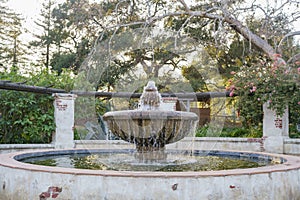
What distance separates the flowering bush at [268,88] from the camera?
9281 millimetres

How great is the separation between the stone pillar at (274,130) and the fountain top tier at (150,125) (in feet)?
15.3

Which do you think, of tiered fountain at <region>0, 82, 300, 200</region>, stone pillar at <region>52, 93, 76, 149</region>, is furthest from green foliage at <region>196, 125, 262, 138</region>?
tiered fountain at <region>0, 82, 300, 200</region>

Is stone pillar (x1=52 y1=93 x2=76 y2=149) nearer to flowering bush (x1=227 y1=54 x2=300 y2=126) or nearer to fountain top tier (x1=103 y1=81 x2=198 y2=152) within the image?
flowering bush (x1=227 y1=54 x2=300 y2=126)

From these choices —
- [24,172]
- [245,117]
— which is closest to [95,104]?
[245,117]

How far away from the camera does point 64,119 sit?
9836 mm

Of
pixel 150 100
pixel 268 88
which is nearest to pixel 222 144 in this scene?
pixel 268 88

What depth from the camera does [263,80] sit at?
32.0ft

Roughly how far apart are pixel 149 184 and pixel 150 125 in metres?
1.75

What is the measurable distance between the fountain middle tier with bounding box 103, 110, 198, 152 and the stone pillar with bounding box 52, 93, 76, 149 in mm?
4507

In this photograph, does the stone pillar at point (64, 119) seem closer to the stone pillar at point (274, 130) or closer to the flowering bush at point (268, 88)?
the flowering bush at point (268, 88)

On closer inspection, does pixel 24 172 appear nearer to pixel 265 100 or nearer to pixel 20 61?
pixel 265 100

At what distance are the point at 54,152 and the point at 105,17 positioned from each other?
10202mm

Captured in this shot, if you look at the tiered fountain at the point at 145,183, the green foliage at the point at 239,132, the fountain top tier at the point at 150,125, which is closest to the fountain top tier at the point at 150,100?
the fountain top tier at the point at 150,125

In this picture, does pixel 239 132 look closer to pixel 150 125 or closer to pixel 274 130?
pixel 274 130
